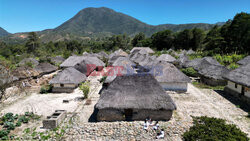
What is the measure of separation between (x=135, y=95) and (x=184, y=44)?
6320 cm

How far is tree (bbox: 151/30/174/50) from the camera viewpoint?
2648 inches

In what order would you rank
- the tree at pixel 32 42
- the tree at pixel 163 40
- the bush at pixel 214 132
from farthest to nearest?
1. the tree at pixel 163 40
2. the tree at pixel 32 42
3. the bush at pixel 214 132

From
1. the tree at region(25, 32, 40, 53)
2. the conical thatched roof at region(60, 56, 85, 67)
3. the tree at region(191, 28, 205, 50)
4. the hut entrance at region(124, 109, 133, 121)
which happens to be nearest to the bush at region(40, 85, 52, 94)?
the conical thatched roof at region(60, 56, 85, 67)

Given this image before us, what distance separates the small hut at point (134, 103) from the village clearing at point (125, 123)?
2.11 ft

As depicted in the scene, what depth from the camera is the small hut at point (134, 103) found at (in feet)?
31.2

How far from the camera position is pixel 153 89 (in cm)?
1023

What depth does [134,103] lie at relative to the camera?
9.70 meters

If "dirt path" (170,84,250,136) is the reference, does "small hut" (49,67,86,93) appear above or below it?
above

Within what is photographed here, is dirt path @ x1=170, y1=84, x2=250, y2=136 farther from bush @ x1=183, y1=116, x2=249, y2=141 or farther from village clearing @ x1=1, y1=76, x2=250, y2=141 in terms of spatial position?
bush @ x1=183, y1=116, x2=249, y2=141

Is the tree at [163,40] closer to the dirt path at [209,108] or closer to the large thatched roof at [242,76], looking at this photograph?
the large thatched roof at [242,76]

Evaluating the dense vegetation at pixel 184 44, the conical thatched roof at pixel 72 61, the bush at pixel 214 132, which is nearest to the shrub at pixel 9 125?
the bush at pixel 214 132

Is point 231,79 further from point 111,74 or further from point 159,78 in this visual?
point 111,74

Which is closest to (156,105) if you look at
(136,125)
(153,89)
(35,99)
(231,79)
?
(153,89)

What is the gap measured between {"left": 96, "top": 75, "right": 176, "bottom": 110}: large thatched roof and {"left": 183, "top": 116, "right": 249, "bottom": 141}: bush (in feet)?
5.98
